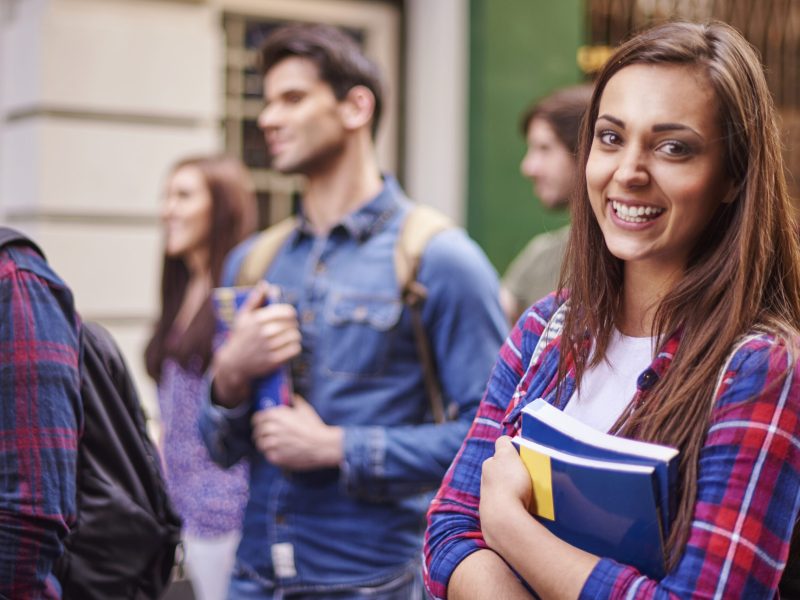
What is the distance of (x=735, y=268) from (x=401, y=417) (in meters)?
1.40

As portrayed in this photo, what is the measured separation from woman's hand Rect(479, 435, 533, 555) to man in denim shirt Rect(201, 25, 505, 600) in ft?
3.62

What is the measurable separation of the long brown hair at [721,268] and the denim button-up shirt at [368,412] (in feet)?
3.57

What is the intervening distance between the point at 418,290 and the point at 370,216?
0.32 m

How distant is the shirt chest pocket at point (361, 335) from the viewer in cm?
283

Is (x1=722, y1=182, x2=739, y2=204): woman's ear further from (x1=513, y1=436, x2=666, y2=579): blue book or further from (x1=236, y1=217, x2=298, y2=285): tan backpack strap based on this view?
(x1=236, y1=217, x2=298, y2=285): tan backpack strap

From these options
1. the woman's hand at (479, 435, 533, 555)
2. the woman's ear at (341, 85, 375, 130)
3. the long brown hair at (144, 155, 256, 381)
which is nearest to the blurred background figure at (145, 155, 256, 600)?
the long brown hair at (144, 155, 256, 381)

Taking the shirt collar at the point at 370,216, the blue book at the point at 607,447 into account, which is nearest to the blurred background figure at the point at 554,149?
the shirt collar at the point at 370,216

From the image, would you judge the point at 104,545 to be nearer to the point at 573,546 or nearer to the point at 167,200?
the point at 573,546

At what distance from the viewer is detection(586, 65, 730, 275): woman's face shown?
1594 millimetres

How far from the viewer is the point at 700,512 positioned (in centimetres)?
145

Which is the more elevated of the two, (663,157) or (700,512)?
(663,157)

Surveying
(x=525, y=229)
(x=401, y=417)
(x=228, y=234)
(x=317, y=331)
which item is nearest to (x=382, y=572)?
(x=401, y=417)

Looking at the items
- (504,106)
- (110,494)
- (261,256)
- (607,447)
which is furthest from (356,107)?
(504,106)

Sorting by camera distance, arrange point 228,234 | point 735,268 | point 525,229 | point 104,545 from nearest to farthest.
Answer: point 735,268, point 104,545, point 228,234, point 525,229
